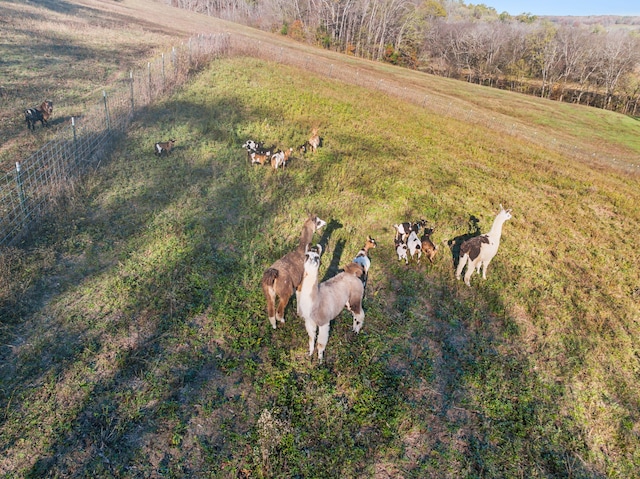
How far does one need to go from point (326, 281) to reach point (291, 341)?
134 cm

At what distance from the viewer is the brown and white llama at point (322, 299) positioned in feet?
21.6

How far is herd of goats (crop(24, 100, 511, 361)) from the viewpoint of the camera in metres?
6.84

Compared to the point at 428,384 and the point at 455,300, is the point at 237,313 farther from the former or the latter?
the point at 455,300

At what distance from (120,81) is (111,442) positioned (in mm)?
21495

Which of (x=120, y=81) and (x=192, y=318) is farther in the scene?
(x=120, y=81)

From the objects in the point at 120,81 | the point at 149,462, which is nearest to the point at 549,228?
the point at 149,462

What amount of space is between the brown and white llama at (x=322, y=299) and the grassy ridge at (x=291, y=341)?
1.59 feet

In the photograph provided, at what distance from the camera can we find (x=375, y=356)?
7.50 meters

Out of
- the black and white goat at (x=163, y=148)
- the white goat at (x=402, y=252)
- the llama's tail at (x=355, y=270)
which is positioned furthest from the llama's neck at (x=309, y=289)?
the black and white goat at (x=163, y=148)

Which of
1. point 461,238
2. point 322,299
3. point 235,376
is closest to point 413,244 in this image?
point 461,238

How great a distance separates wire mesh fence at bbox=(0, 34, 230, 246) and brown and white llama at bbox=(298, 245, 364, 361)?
705 centimetres

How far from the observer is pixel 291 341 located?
24.5 ft

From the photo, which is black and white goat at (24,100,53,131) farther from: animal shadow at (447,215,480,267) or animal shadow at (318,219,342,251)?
animal shadow at (447,215,480,267)

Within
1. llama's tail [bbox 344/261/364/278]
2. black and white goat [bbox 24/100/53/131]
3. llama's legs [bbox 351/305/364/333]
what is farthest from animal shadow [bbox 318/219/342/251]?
black and white goat [bbox 24/100/53/131]
